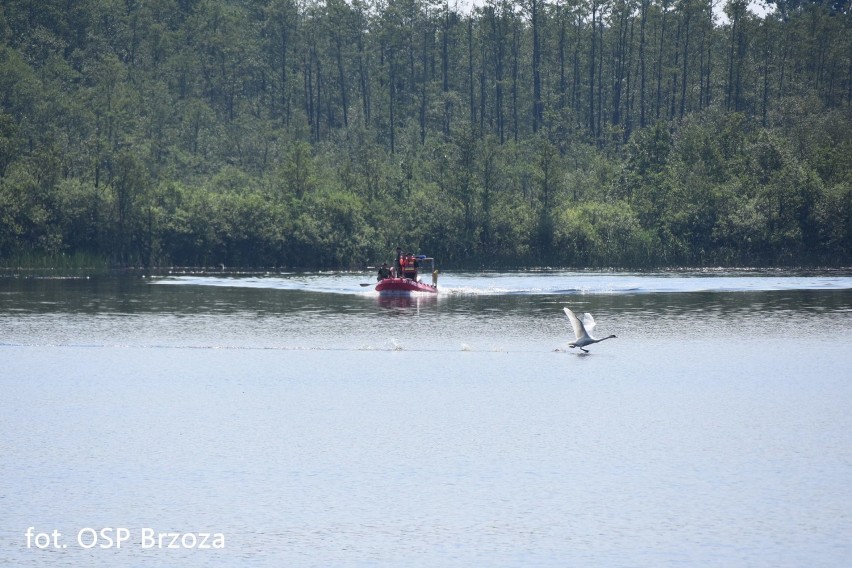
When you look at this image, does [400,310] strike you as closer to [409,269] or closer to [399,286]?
[399,286]

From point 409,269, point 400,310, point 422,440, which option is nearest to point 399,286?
point 409,269

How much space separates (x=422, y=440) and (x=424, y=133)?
417 feet

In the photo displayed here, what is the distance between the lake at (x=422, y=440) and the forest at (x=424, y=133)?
44.5 m

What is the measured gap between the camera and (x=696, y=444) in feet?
109

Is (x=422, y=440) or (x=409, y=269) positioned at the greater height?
(x=409, y=269)

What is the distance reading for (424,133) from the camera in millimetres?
158875

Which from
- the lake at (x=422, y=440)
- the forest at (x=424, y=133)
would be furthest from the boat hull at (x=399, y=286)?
the forest at (x=424, y=133)

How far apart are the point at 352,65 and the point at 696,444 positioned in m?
154

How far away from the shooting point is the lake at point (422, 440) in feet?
79.7

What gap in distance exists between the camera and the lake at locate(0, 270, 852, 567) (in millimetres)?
24281

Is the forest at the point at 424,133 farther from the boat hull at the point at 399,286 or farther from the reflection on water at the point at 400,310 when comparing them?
the boat hull at the point at 399,286

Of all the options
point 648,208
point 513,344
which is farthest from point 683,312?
point 648,208

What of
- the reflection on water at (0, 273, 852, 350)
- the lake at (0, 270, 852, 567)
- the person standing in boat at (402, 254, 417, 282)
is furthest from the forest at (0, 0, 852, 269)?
the lake at (0, 270, 852, 567)

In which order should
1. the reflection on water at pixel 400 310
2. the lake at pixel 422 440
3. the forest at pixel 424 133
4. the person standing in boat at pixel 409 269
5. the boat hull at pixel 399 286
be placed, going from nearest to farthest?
1. the lake at pixel 422 440
2. the reflection on water at pixel 400 310
3. the boat hull at pixel 399 286
4. the person standing in boat at pixel 409 269
5. the forest at pixel 424 133
